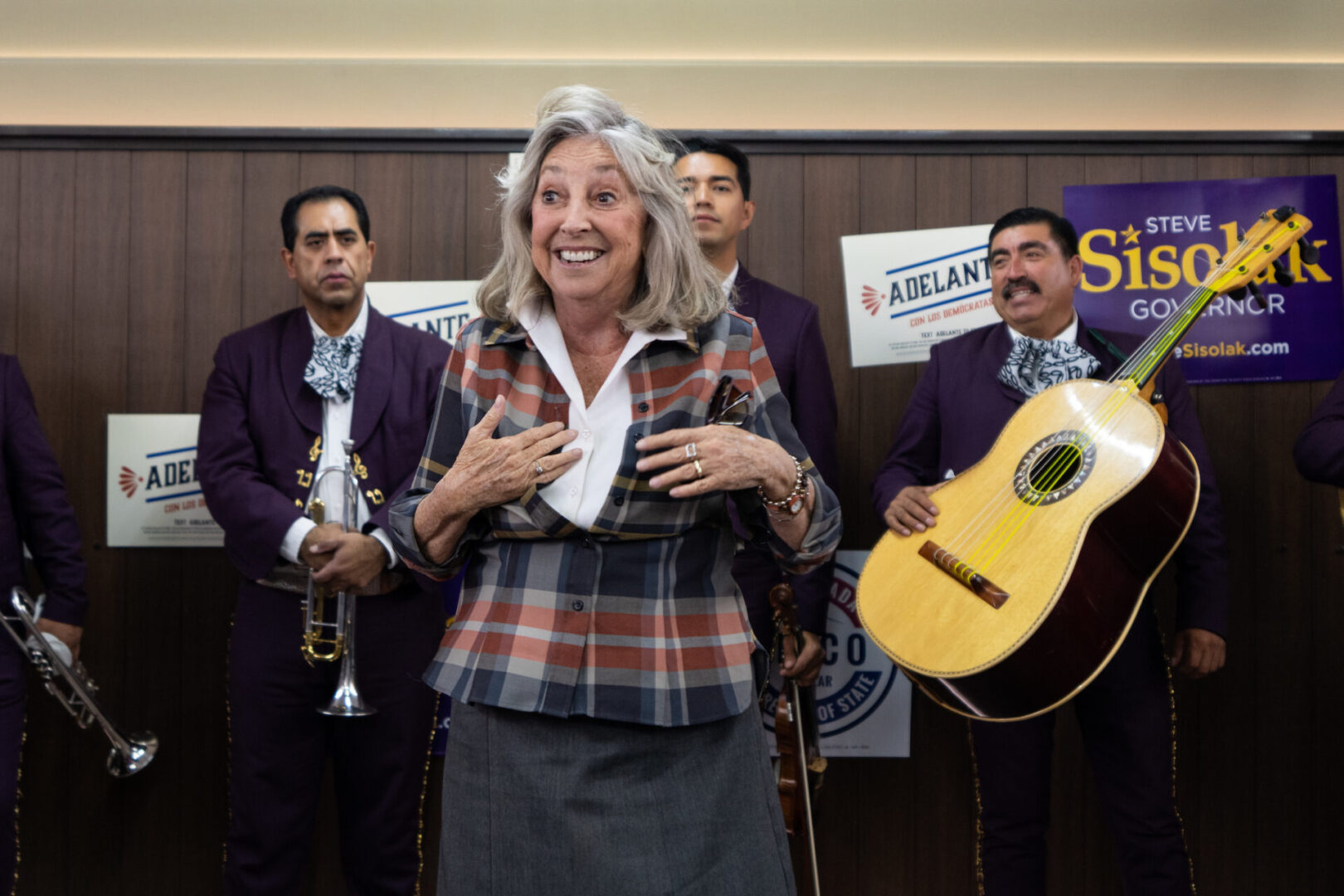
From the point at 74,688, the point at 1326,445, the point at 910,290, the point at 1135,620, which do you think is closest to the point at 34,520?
the point at 74,688

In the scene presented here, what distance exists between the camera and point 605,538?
146 cm

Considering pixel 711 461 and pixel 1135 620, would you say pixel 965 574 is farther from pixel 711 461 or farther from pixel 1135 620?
pixel 711 461

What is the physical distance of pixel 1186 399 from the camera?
2852mm

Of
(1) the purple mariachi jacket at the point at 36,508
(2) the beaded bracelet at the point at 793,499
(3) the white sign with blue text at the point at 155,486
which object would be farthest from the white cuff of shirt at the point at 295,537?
(2) the beaded bracelet at the point at 793,499

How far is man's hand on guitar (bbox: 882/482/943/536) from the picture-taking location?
2536 mm

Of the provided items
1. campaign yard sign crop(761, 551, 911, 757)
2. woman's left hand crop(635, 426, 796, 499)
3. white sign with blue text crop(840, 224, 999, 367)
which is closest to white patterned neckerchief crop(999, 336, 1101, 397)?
white sign with blue text crop(840, 224, 999, 367)

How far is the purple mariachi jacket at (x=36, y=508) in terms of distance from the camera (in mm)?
2867

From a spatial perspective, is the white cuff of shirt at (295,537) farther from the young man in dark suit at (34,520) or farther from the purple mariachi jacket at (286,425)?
the young man in dark suit at (34,520)

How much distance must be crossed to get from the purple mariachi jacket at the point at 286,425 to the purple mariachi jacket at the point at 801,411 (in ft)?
3.12

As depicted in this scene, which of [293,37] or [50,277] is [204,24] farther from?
[50,277]

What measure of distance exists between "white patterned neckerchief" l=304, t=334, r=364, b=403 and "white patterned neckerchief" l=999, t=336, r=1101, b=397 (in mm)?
1812

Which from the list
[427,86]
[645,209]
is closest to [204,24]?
[427,86]

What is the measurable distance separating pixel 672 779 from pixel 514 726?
0.75 feet

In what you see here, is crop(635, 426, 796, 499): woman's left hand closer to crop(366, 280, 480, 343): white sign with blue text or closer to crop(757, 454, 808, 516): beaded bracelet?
crop(757, 454, 808, 516): beaded bracelet
